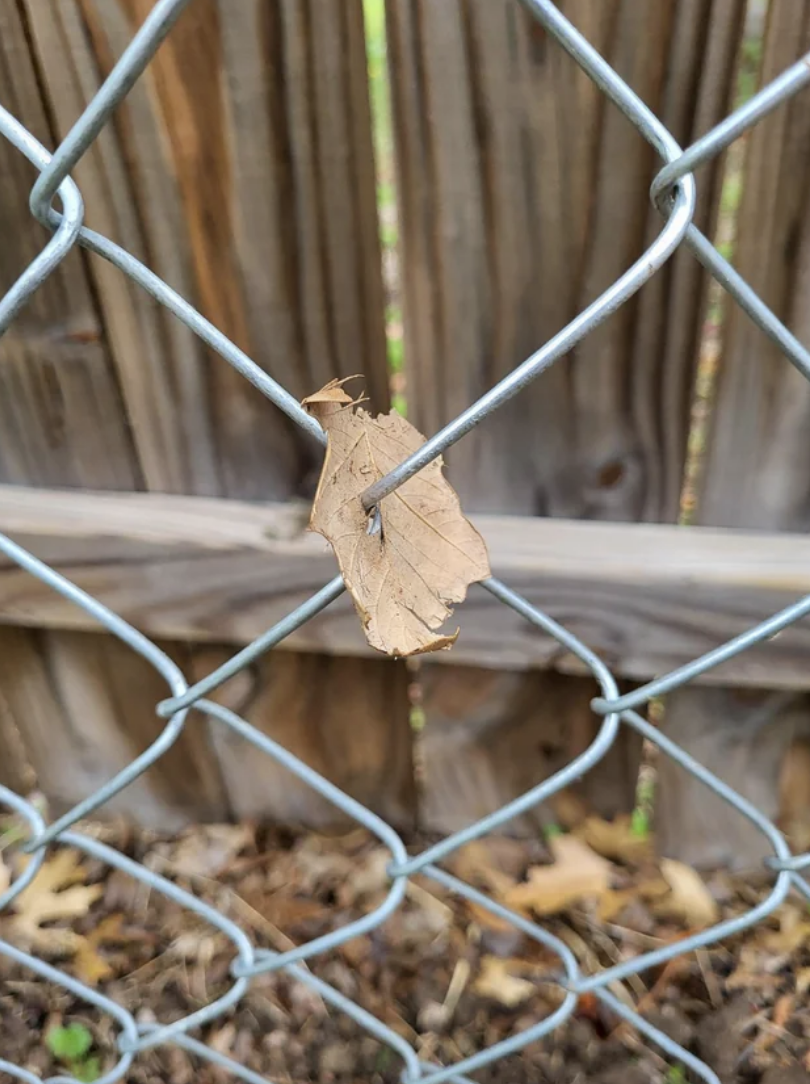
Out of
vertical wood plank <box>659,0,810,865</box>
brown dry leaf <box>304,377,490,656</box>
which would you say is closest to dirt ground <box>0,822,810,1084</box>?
vertical wood plank <box>659,0,810,865</box>

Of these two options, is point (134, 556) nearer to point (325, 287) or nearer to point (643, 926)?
point (325, 287)

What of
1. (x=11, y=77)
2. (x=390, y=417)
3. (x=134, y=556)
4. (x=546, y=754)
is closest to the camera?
(x=390, y=417)

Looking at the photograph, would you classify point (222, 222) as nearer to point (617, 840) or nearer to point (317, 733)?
point (317, 733)

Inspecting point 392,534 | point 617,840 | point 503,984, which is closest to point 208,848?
point 503,984

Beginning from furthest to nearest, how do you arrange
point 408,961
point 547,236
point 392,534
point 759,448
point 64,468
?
point 408,961
point 64,468
point 759,448
point 547,236
point 392,534

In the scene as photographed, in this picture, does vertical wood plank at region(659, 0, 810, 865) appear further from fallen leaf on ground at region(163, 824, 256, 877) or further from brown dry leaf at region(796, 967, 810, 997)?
fallen leaf on ground at region(163, 824, 256, 877)

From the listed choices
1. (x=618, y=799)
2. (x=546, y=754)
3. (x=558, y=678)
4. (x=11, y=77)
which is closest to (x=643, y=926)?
(x=618, y=799)
